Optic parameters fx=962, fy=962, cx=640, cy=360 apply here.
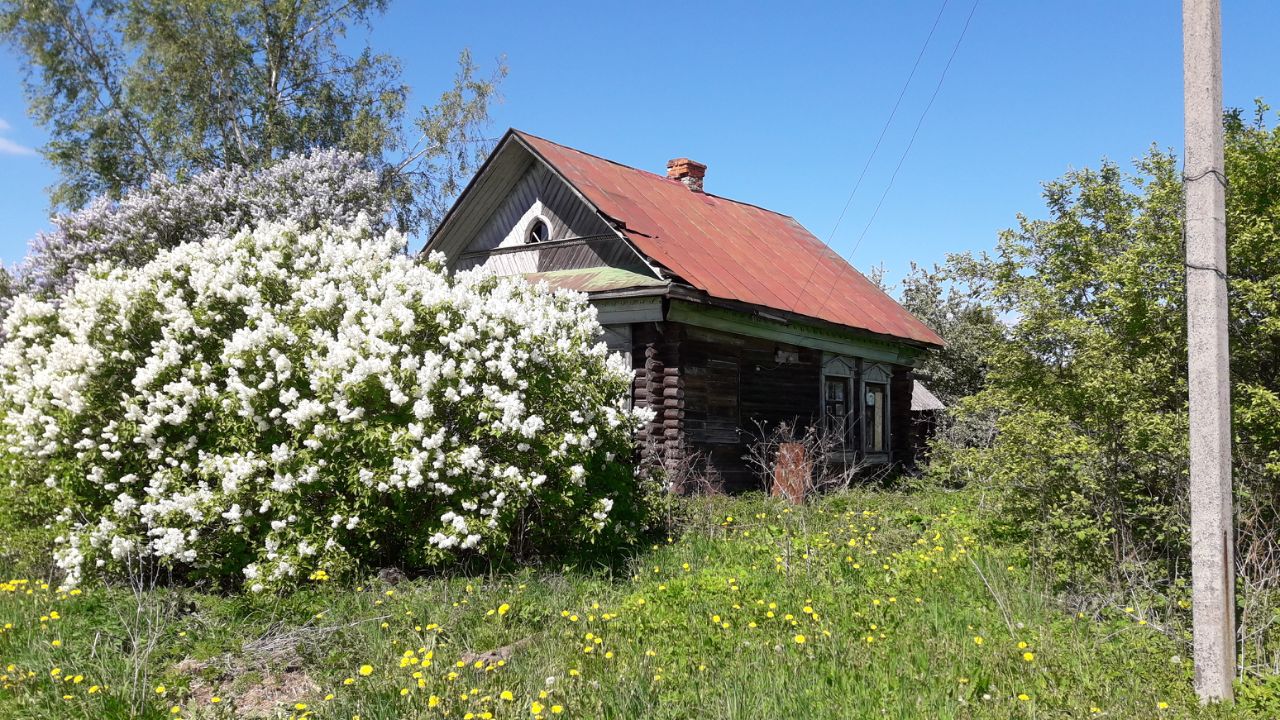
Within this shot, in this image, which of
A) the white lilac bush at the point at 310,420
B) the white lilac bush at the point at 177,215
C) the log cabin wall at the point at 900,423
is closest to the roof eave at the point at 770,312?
the log cabin wall at the point at 900,423

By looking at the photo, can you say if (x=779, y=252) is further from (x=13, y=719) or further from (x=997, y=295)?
(x=13, y=719)

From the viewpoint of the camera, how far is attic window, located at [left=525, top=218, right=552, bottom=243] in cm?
1610

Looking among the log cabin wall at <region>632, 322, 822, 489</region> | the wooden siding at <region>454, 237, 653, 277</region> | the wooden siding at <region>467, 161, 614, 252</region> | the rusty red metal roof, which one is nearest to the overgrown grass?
the log cabin wall at <region>632, 322, 822, 489</region>

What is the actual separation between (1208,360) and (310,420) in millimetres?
6334

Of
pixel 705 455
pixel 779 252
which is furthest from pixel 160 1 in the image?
pixel 705 455

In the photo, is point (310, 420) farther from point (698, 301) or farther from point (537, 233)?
point (537, 233)

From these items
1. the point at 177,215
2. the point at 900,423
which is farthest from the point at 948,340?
the point at 177,215

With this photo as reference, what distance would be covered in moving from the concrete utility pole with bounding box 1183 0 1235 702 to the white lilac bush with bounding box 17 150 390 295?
16464 mm

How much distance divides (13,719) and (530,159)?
39.2 feet

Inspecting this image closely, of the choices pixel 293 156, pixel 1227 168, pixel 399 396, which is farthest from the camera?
pixel 293 156

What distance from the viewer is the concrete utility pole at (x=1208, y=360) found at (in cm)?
524

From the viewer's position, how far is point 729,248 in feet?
55.1

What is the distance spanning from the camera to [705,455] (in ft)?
46.5

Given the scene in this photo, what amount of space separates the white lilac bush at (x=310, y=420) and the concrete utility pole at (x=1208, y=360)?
4.59 m
